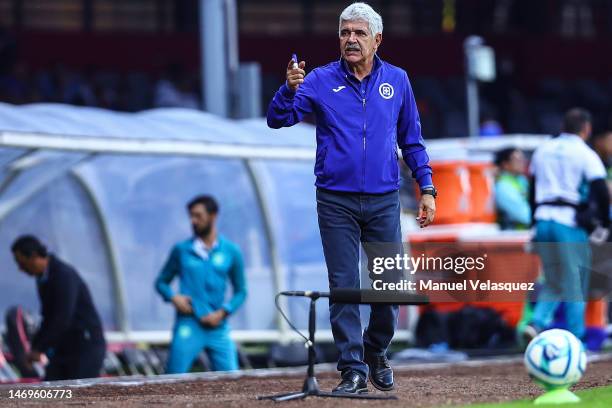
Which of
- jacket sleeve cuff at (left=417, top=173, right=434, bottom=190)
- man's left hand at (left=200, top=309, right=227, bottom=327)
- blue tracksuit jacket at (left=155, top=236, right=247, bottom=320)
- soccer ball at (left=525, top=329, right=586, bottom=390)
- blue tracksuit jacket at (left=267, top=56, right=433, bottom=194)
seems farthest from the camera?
blue tracksuit jacket at (left=155, top=236, right=247, bottom=320)

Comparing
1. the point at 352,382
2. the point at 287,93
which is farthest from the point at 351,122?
the point at 352,382

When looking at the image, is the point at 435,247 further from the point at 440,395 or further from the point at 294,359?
the point at 294,359

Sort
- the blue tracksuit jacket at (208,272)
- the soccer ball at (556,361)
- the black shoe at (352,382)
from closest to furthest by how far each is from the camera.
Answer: the soccer ball at (556,361) < the black shoe at (352,382) < the blue tracksuit jacket at (208,272)

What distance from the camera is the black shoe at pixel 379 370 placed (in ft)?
33.0

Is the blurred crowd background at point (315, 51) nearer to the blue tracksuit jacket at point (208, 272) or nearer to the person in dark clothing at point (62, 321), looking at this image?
the blue tracksuit jacket at point (208, 272)

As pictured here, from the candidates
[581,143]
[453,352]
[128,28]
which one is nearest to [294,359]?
[453,352]

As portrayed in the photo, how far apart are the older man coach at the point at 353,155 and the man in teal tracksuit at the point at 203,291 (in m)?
4.31

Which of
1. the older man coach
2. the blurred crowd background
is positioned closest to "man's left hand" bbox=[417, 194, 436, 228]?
the older man coach

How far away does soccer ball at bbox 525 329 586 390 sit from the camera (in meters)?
9.45

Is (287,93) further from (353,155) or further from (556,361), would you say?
(556,361)

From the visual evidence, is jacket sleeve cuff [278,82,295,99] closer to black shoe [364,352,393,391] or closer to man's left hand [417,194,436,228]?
man's left hand [417,194,436,228]

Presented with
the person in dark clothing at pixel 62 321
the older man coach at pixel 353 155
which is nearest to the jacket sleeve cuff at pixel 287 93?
the older man coach at pixel 353 155

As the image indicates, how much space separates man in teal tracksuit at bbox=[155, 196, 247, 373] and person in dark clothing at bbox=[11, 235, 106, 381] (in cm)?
67

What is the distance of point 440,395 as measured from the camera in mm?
10367
